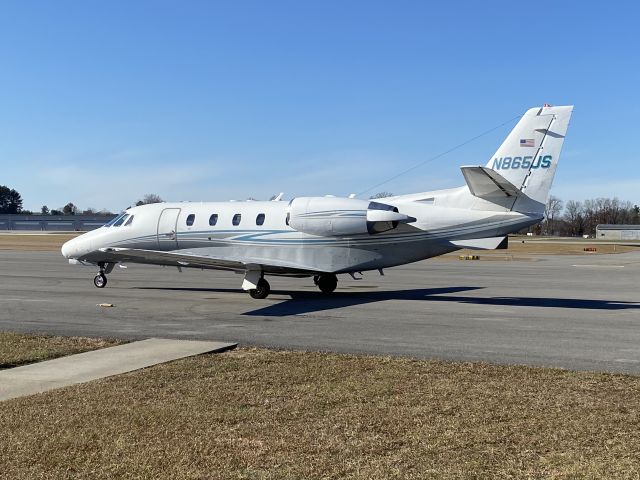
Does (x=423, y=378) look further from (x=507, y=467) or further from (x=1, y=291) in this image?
(x=1, y=291)

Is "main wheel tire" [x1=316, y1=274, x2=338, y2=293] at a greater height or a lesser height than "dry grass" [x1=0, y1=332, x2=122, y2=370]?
greater


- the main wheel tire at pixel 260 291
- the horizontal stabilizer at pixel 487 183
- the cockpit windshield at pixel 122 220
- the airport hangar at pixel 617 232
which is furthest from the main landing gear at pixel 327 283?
the airport hangar at pixel 617 232

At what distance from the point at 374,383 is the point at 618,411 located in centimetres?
292

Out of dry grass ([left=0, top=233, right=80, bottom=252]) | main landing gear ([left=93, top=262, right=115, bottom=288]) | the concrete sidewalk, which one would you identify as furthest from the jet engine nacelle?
dry grass ([left=0, top=233, right=80, bottom=252])

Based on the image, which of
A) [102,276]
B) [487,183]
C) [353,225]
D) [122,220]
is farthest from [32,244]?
[487,183]

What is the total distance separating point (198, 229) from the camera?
22.3 metres

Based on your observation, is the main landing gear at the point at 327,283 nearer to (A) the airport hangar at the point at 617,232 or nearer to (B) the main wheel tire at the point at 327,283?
(B) the main wheel tire at the point at 327,283

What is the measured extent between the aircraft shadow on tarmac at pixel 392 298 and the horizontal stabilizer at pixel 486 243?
188cm

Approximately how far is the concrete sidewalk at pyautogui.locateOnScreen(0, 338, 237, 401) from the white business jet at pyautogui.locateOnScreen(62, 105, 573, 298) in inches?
324

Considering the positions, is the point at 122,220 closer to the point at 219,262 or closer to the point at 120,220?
the point at 120,220

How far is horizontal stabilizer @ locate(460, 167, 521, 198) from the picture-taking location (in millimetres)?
17359

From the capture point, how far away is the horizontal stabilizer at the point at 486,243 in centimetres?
1859

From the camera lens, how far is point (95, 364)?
9.94 meters

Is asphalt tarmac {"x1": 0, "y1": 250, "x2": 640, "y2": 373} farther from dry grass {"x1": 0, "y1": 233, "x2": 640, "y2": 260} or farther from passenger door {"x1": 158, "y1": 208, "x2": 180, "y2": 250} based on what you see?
dry grass {"x1": 0, "y1": 233, "x2": 640, "y2": 260}
